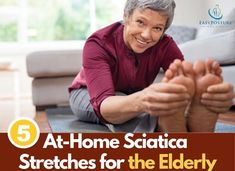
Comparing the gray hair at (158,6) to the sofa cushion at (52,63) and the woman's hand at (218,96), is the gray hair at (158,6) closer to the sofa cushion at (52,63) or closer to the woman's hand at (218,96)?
the woman's hand at (218,96)

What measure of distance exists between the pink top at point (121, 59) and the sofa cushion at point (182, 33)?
109cm

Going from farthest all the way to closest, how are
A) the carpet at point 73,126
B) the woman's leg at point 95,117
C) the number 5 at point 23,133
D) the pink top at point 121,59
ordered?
the carpet at point 73,126
the pink top at point 121,59
the woman's leg at point 95,117
the number 5 at point 23,133

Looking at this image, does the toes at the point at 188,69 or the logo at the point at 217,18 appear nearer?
the toes at the point at 188,69

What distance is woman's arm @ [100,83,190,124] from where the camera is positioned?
0.57 meters

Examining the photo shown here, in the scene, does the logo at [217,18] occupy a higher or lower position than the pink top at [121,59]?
higher

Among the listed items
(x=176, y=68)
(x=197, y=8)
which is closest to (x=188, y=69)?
(x=176, y=68)

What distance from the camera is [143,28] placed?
77 cm

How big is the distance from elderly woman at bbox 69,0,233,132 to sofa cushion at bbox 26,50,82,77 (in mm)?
533

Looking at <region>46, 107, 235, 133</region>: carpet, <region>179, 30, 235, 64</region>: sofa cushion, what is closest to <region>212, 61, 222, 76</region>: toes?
<region>46, 107, 235, 133</region>: carpet

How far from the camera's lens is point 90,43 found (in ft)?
2.95

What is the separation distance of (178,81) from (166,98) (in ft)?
0.10

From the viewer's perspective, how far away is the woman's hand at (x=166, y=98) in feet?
1.88

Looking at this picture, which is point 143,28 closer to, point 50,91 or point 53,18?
point 50,91

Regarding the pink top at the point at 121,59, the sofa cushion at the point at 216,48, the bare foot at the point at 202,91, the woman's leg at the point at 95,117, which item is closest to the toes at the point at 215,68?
the bare foot at the point at 202,91
